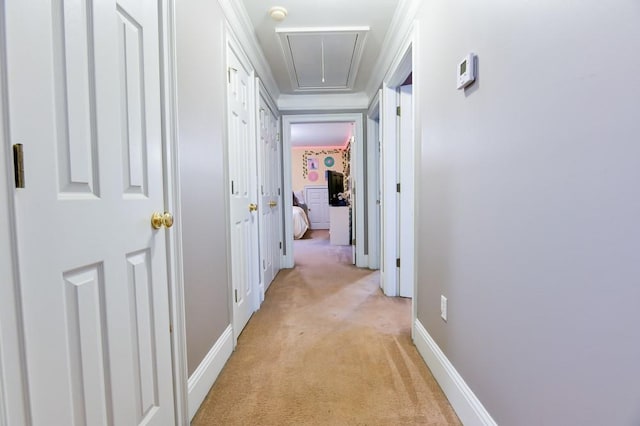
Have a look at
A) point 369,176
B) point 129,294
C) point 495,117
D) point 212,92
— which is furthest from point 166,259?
point 369,176

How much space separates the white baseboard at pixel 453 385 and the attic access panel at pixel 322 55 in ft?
7.33

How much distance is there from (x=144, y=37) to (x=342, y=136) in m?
6.44

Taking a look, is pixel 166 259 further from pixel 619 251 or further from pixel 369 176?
pixel 369 176

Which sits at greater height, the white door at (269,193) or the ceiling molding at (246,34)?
the ceiling molding at (246,34)

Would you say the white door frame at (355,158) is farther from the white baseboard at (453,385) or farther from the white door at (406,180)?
the white baseboard at (453,385)

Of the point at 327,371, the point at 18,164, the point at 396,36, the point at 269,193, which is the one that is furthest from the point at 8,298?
the point at 269,193

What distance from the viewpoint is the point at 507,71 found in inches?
39.4

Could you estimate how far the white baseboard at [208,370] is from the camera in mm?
1355

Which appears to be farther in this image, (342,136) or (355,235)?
(342,136)

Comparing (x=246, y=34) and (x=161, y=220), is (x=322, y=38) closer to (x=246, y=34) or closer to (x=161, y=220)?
(x=246, y=34)

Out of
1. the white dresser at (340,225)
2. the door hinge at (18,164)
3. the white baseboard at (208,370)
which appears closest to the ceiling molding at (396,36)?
the door hinge at (18,164)

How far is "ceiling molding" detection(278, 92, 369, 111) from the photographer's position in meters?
3.96

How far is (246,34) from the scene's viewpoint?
2.31 m

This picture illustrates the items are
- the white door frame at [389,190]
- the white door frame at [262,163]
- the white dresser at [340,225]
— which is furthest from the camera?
the white dresser at [340,225]
